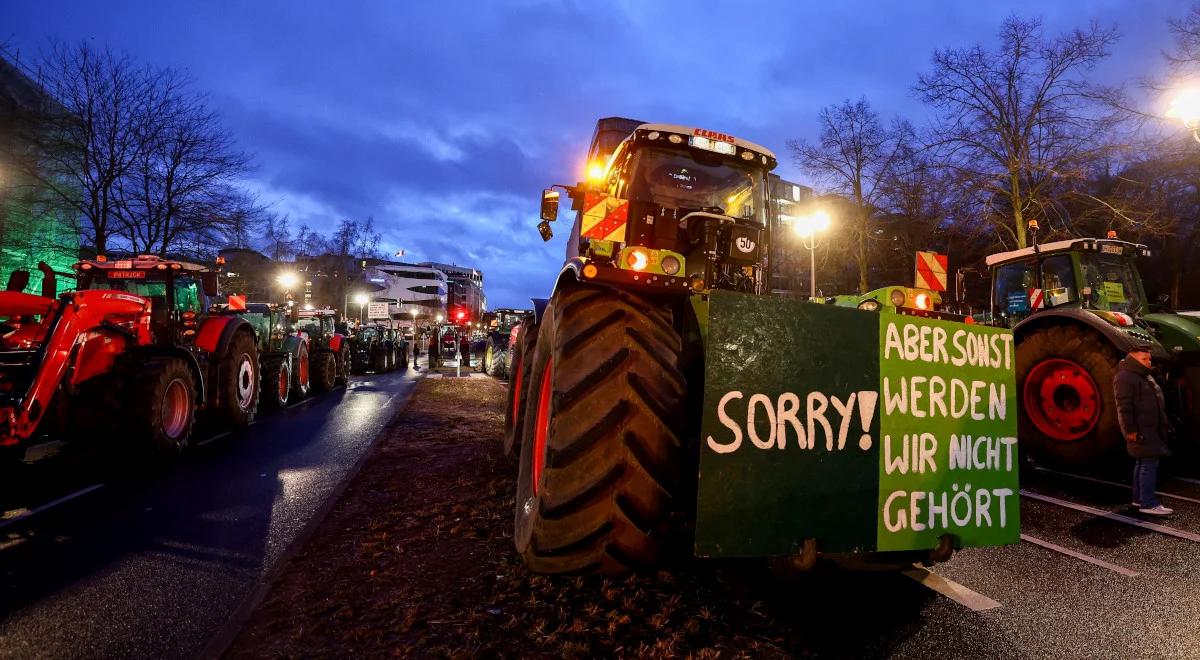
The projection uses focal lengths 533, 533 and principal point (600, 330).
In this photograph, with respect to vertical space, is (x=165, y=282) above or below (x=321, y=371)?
above

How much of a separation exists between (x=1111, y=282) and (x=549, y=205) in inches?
319

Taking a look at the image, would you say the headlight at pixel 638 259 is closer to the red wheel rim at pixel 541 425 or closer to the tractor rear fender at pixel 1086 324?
the red wheel rim at pixel 541 425

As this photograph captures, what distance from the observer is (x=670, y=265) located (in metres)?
2.56

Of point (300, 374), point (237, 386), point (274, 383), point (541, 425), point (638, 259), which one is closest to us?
point (638, 259)

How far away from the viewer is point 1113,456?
5934mm

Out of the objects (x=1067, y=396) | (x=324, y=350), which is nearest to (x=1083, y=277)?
(x=1067, y=396)

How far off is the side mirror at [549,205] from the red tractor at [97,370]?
4.89 meters

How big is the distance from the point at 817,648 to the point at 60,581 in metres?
4.33

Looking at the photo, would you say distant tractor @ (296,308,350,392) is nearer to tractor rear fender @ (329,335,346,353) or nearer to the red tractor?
tractor rear fender @ (329,335,346,353)

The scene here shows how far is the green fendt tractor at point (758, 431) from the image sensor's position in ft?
7.22

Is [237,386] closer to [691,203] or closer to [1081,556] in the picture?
[691,203]

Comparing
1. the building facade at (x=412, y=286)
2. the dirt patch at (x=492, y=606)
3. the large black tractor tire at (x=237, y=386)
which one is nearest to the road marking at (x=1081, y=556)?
the dirt patch at (x=492, y=606)

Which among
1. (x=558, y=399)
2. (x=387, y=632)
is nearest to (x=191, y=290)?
(x=387, y=632)

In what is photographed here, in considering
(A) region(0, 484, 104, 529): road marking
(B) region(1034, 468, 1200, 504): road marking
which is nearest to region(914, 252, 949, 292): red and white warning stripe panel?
(B) region(1034, 468, 1200, 504): road marking
